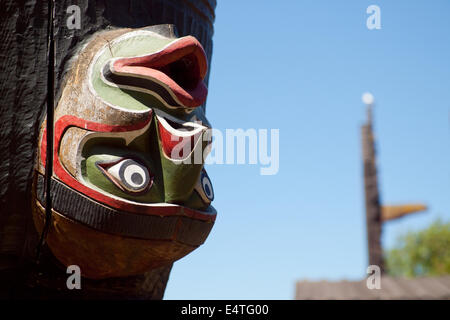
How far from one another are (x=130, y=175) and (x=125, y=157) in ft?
0.19

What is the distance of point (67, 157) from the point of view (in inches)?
65.2

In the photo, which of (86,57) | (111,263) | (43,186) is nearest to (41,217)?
(43,186)

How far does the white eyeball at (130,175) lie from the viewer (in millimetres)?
1638

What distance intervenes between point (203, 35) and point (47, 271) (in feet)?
3.11

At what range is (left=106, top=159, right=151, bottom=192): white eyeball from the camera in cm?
164

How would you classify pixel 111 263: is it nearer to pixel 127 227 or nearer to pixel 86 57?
pixel 127 227

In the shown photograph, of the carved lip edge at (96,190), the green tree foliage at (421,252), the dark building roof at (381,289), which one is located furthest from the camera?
the green tree foliage at (421,252)

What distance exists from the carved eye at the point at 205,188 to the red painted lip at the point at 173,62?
230 mm

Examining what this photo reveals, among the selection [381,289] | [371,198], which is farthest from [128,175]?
[371,198]

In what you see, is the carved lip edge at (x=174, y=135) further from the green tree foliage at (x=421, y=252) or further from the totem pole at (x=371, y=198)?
the green tree foliage at (x=421, y=252)

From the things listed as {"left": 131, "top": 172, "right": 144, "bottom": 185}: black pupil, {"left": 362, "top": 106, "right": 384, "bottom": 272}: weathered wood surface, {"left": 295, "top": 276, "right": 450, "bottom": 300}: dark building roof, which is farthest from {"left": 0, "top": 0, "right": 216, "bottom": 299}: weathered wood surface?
{"left": 362, "top": 106, "right": 384, "bottom": 272}: weathered wood surface

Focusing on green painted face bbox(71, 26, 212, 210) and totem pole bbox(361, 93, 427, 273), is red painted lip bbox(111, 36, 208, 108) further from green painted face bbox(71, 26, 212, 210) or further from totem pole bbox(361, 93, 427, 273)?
totem pole bbox(361, 93, 427, 273)

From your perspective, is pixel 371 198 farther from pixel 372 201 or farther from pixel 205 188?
pixel 205 188

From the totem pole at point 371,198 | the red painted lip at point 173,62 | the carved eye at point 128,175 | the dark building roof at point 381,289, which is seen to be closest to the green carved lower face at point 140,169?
the carved eye at point 128,175
